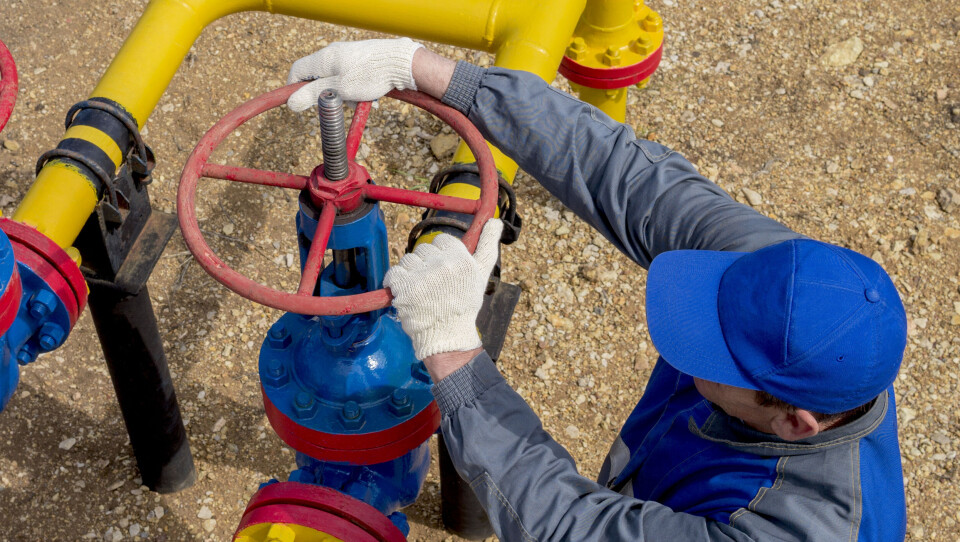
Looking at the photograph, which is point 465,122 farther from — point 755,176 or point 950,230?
point 950,230

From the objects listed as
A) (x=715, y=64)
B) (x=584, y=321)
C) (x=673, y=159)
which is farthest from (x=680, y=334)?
(x=715, y=64)

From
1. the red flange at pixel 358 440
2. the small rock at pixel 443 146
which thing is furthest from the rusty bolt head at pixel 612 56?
the red flange at pixel 358 440

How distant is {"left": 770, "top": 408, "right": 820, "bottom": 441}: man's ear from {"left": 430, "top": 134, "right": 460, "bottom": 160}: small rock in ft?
7.36

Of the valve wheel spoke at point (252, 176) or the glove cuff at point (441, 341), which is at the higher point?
the valve wheel spoke at point (252, 176)

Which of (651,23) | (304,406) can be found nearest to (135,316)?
(304,406)

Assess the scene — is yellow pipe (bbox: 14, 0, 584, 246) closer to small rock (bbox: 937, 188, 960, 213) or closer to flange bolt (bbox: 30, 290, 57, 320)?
flange bolt (bbox: 30, 290, 57, 320)

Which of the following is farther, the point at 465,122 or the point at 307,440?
the point at 307,440

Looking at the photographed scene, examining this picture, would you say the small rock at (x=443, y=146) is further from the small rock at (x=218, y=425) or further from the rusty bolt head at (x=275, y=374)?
the rusty bolt head at (x=275, y=374)

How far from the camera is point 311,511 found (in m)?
1.57

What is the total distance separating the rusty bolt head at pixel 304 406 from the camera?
167 centimetres

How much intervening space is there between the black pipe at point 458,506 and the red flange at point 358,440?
1.71ft

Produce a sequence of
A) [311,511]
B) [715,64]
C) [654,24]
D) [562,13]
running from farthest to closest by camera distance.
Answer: [715,64]
[654,24]
[562,13]
[311,511]

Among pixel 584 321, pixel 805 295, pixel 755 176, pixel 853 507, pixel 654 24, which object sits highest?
pixel 805 295

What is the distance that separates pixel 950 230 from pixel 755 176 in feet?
2.25
